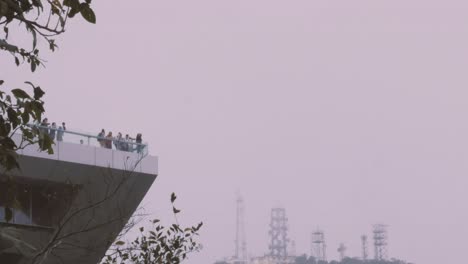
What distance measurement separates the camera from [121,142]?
40219mm

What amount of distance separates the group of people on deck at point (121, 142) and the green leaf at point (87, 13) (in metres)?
31.3

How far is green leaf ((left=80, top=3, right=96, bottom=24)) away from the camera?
8203 millimetres

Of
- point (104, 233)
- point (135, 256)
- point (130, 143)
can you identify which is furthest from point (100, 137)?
point (135, 256)

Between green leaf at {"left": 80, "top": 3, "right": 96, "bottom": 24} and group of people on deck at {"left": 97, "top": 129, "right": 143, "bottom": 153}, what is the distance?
1234 inches

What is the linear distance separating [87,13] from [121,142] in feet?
106

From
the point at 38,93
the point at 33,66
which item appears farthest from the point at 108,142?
the point at 38,93

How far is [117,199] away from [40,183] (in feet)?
9.54

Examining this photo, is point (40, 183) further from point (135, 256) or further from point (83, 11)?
point (83, 11)

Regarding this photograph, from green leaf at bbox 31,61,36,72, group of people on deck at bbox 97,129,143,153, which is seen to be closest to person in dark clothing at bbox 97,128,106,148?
group of people on deck at bbox 97,129,143,153

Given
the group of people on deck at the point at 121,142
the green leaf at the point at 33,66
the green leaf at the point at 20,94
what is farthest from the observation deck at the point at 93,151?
the green leaf at the point at 20,94

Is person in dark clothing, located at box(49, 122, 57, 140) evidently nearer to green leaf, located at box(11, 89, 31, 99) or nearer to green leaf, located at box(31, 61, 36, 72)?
green leaf, located at box(31, 61, 36, 72)

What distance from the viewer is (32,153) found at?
37.7 metres

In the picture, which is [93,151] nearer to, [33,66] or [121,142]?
[121,142]

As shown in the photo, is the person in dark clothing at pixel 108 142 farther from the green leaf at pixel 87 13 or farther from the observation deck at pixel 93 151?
the green leaf at pixel 87 13
